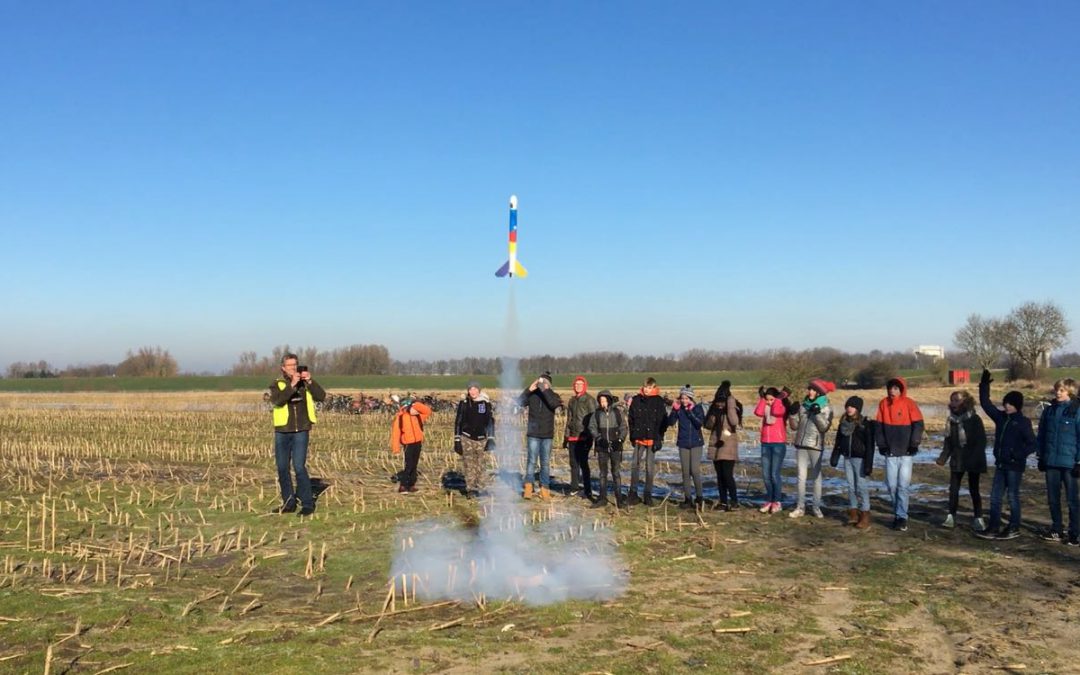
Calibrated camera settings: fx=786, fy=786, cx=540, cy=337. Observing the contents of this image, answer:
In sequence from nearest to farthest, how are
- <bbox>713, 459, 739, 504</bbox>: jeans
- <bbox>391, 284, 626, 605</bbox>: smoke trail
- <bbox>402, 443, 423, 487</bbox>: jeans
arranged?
→ <bbox>391, 284, 626, 605</bbox>: smoke trail, <bbox>713, 459, 739, 504</bbox>: jeans, <bbox>402, 443, 423, 487</bbox>: jeans

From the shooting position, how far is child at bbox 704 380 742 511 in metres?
12.9

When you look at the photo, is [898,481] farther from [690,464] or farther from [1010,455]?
[690,464]

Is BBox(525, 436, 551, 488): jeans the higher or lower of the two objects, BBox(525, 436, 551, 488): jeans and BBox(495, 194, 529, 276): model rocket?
the lower

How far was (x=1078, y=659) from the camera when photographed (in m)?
6.41

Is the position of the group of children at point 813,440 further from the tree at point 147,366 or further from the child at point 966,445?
the tree at point 147,366

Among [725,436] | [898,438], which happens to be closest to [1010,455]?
[898,438]

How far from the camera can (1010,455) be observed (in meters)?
10.9

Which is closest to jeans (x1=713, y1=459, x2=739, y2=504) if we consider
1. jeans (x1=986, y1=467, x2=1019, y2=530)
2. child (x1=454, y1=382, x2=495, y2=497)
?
jeans (x1=986, y1=467, x2=1019, y2=530)

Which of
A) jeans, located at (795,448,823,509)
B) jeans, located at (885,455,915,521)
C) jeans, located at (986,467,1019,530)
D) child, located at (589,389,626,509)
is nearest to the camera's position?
jeans, located at (986,467,1019,530)

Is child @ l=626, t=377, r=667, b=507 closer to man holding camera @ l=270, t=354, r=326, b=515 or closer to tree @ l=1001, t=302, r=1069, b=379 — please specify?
man holding camera @ l=270, t=354, r=326, b=515

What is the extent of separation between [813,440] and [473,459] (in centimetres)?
582

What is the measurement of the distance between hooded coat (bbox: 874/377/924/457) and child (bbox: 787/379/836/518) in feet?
2.92

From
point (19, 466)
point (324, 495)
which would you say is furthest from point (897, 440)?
point (19, 466)

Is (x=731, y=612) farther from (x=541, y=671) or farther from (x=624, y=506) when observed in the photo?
(x=624, y=506)
